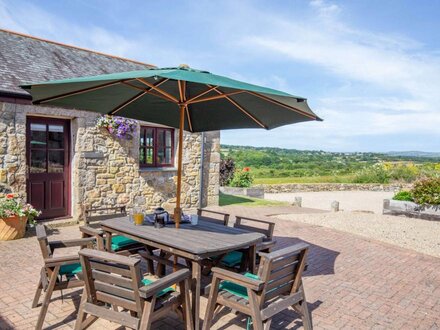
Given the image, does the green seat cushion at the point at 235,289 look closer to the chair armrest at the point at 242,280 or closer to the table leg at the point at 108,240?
the chair armrest at the point at 242,280

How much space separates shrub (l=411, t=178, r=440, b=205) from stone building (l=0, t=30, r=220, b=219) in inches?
270

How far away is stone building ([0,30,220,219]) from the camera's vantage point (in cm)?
683

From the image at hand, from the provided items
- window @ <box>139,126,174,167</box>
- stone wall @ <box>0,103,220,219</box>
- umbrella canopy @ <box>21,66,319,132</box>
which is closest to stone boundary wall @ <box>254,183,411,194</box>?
stone wall @ <box>0,103,220,219</box>

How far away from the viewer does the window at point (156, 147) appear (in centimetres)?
919

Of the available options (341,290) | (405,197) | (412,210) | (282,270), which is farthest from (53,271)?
(405,197)

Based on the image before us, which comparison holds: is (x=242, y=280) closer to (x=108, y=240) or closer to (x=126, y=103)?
(x=108, y=240)

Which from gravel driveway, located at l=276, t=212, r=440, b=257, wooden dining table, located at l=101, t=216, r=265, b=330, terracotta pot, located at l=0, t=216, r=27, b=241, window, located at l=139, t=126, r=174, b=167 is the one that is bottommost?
gravel driveway, located at l=276, t=212, r=440, b=257

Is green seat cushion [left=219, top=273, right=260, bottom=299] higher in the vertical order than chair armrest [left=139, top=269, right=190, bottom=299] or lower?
lower

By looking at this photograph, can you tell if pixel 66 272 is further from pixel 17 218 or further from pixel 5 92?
pixel 5 92

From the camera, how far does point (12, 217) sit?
6.23 meters

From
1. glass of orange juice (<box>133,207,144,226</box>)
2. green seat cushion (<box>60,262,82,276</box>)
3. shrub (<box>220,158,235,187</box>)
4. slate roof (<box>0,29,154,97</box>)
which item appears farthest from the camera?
shrub (<box>220,158,235,187</box>)

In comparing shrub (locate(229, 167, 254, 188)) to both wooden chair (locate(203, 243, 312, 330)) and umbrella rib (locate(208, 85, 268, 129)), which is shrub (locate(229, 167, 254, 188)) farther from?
wooden chair (locate(203, 243, 312, 330))

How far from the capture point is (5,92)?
254 inches

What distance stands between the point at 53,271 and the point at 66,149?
5.12m
